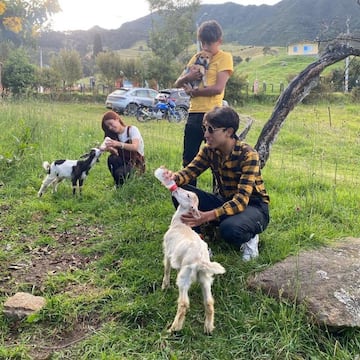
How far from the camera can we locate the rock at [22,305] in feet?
10.3

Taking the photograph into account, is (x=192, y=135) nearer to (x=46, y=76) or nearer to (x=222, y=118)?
(x=222, y=118)

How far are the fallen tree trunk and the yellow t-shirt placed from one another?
659 mm

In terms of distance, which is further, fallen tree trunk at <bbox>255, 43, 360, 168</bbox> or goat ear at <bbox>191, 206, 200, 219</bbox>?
fallen tree trunk at <bbox>255, 43, 360, 168</bbox>

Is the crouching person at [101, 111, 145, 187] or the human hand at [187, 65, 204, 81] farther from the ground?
the human hand at [187, 65, 204, 81]

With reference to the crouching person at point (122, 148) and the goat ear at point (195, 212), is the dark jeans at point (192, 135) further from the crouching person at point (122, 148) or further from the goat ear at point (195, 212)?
the goat ear at point (195, 212)

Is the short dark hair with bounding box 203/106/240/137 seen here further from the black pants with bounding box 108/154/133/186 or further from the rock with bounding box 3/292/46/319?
the black pants with bounding box 108/154/133/186

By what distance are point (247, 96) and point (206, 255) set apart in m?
27.7

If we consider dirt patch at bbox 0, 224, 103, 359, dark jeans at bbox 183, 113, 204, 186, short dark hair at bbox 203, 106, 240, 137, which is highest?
short dark hair at bbox 203, 106, 240, 137

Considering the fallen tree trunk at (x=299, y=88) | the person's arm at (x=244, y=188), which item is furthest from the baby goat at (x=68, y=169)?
the person's arm at (x=244, y=188)

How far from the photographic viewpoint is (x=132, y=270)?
3756 millimetres

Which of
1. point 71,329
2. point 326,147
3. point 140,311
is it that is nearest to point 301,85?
point 140,311

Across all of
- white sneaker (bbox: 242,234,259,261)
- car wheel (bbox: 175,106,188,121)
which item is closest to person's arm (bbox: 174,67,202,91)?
white sneaker (bbox: 242,234,259,261)

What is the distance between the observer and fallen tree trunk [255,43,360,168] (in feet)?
14.7

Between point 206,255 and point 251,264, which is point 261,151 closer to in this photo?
point 251,264
